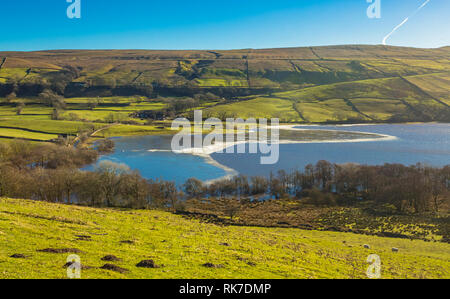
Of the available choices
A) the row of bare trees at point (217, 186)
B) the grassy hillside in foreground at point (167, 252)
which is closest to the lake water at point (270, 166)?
the row of bare trees at point (217, 186)

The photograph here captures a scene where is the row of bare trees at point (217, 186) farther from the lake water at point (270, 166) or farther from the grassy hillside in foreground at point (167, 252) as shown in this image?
the grassy hillside in foreground at point (167, 252)

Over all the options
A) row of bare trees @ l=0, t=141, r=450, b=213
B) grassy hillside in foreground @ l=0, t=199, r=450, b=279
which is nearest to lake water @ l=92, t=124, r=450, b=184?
row of bare trees @ l=0, t=141, r=450, b=213

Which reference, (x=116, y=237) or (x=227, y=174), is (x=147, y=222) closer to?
(x=116, y=237)

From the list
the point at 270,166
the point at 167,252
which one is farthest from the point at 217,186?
the point at 167,252

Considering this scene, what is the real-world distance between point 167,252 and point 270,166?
244 feet

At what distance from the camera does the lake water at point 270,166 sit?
90438 mm

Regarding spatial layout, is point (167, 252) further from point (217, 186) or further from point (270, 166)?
point (270, 166)

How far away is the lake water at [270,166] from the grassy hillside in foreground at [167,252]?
44.9m

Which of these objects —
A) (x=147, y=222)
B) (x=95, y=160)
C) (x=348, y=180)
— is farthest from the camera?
(x=95, y=160)

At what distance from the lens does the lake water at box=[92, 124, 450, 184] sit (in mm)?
90438

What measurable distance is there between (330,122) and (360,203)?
133 m

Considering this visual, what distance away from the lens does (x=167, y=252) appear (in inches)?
1005
